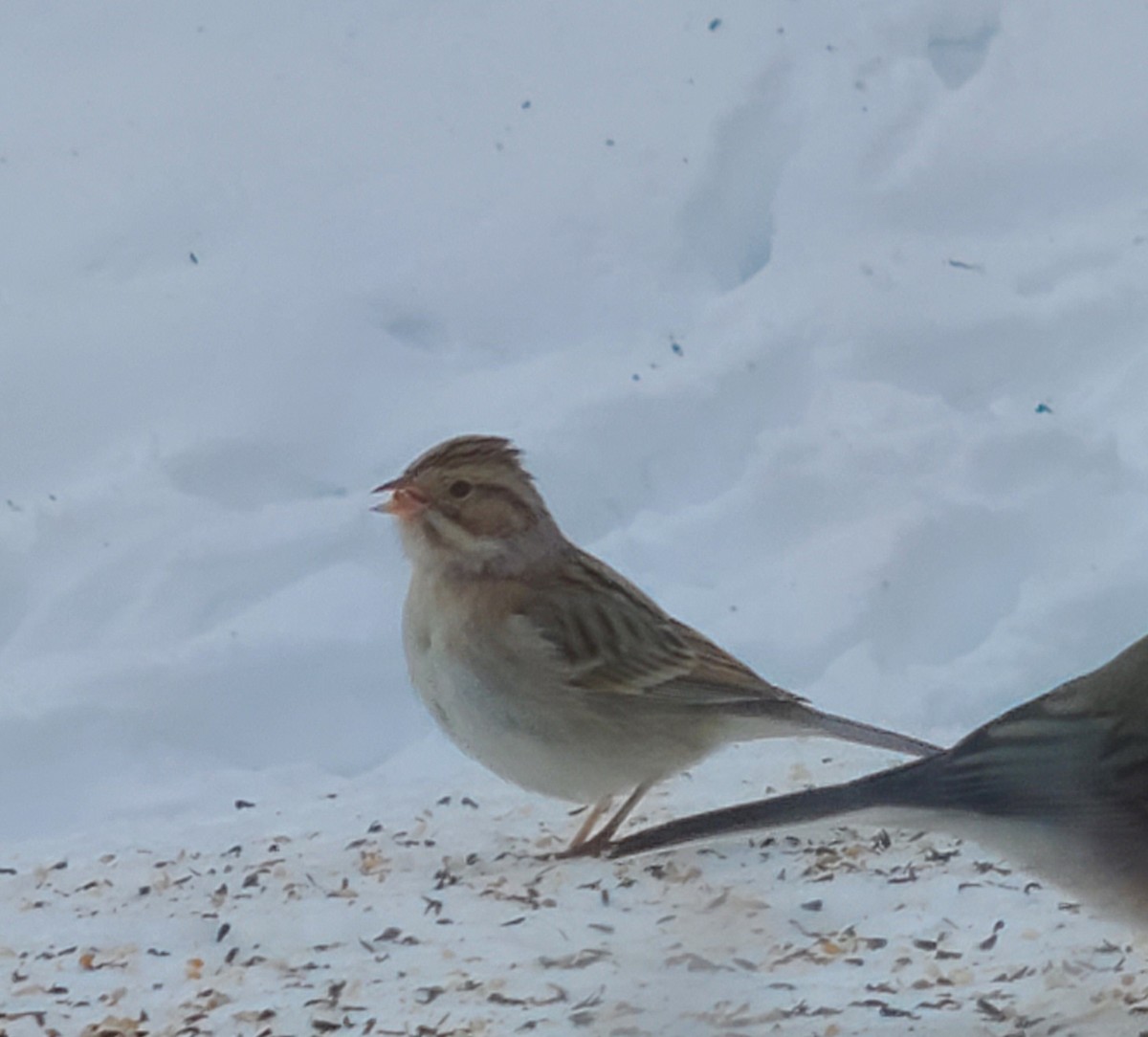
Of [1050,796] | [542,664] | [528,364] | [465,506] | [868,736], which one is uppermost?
[528,364]

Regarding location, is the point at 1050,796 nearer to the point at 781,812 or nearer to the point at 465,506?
the point at 781,812

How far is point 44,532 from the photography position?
4.31m

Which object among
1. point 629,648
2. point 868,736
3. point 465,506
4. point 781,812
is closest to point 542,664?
point 629,648

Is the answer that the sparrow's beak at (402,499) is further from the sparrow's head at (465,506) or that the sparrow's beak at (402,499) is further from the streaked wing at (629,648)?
the streaked wing at (629,648)

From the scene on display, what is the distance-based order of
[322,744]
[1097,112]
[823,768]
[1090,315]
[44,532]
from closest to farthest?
[823,768], [322,744], [44,532], [1090,315], [1097,112]

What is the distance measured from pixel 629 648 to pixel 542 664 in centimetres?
16

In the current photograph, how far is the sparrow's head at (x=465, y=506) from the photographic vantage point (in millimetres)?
3238

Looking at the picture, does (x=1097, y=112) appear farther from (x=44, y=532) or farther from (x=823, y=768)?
(x=44, y=532)

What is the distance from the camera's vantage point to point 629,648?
3285 millimetres

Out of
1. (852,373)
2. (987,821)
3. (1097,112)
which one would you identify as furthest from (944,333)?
(987,821)

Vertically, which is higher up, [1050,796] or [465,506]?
[465,506]

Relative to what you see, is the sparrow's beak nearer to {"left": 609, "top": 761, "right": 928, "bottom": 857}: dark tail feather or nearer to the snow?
the snow

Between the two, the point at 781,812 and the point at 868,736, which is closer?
the point at 781,812

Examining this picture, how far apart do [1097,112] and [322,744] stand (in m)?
2.39
